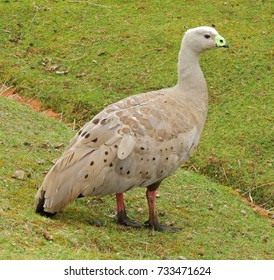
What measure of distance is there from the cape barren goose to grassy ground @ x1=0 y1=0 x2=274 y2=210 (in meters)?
2.46

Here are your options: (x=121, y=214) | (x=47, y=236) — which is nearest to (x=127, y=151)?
(x=121, y=214)

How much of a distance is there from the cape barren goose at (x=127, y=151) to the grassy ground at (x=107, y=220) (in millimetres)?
270

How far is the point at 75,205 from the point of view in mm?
7191

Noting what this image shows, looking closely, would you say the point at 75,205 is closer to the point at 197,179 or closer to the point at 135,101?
the point at 135,101

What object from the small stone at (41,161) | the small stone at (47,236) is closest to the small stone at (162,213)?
the small stone at (41,161)

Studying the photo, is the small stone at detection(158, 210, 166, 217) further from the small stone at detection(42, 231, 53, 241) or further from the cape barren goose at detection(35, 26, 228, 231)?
the small stone at detection(42, 231, 53, 241)

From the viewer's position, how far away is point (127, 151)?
6.48 m

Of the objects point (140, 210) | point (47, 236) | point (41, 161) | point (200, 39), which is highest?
point (200, 39)

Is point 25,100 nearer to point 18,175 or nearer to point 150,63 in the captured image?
point 150,63

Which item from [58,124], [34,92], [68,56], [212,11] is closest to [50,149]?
[58,124]

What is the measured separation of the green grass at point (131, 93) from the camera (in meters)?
6.51

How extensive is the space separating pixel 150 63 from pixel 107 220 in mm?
5538

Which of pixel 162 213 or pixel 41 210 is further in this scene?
pixel 162 213

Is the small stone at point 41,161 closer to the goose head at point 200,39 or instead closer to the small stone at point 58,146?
the small stone at point 58,146
